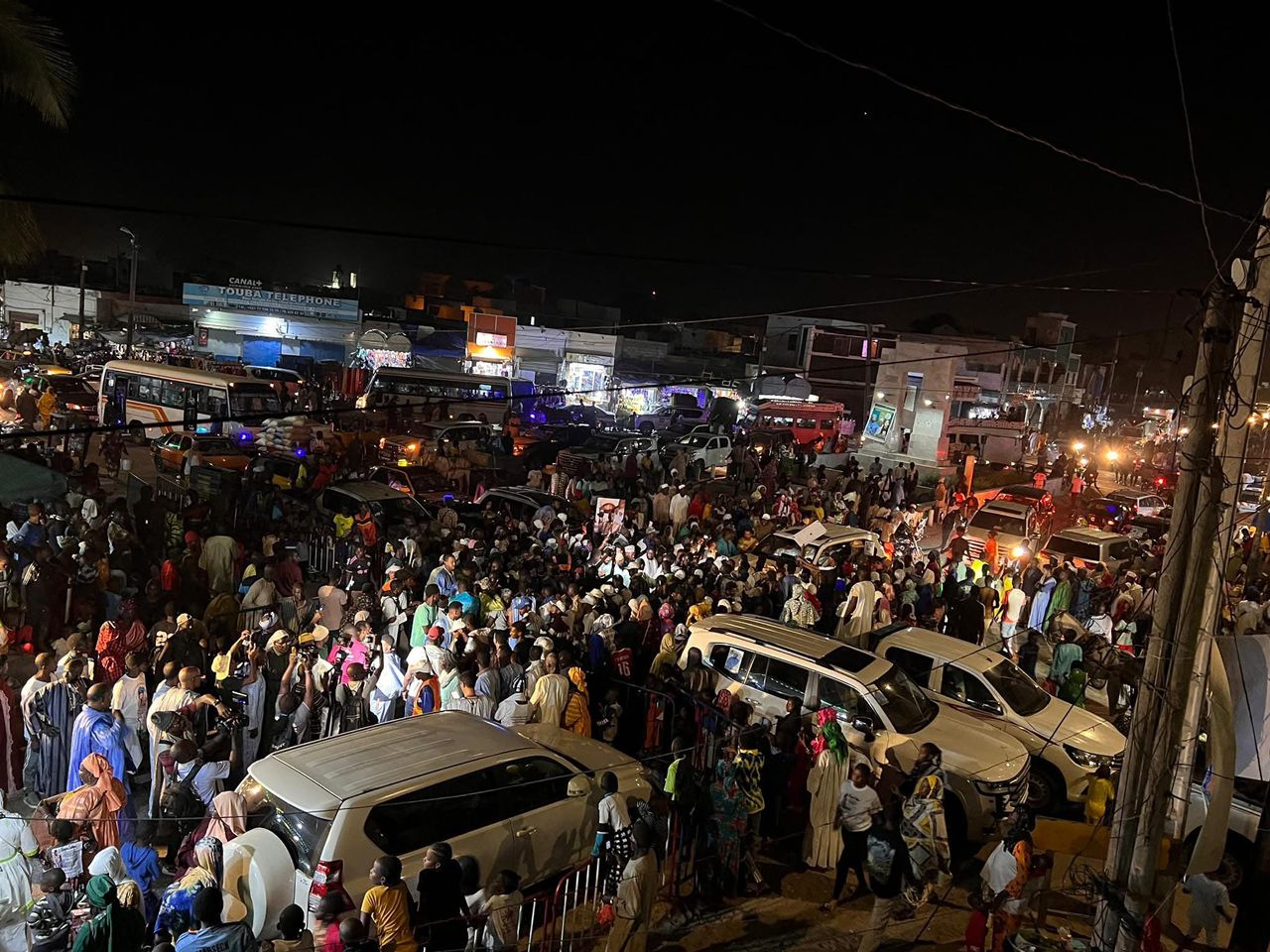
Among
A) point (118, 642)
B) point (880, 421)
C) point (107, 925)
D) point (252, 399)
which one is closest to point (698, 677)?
point (107, 925)

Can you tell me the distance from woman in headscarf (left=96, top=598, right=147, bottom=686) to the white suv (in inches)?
226

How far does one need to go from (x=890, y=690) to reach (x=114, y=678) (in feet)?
25.0

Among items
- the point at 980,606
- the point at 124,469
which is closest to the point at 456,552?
the point at 980,606

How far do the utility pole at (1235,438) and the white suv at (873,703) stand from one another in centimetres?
167

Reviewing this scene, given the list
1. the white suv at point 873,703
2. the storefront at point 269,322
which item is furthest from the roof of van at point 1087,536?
the storefront at point 269,322

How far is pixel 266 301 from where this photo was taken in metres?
47.8

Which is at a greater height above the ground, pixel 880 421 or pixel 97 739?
pixel 880 421

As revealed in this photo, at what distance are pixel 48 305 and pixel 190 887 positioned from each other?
58011mm

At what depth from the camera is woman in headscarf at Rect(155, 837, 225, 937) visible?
4.57 metres

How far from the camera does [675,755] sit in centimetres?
695

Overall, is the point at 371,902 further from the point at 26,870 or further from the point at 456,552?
the point at 456,552

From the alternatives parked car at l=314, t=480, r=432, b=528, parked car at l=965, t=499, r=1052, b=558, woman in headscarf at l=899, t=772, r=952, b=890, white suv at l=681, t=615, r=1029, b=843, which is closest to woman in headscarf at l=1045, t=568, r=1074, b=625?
parked car at l=965, t=499, r=1052, b=558

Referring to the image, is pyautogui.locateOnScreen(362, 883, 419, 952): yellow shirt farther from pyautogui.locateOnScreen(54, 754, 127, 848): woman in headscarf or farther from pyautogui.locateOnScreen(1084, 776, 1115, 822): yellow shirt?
pyautogui.locateOnScreen(1084, 776, 1115, 822): yellow shirt

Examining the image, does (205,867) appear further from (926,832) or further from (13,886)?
(926,832)
